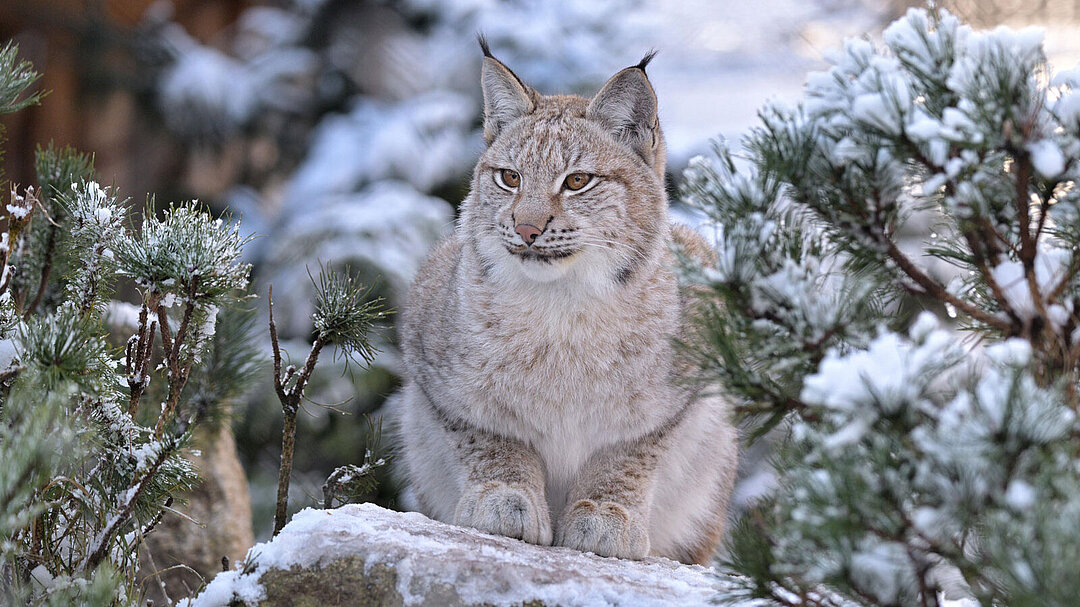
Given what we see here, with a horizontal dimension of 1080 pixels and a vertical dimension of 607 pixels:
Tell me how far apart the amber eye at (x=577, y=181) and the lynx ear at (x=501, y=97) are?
403 mm

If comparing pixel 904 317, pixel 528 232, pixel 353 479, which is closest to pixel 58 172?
pixel 353 479

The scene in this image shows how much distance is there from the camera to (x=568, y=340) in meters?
2.89

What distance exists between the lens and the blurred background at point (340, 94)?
5852 millimetres

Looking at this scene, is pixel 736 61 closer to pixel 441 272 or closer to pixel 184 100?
pixel 184 100

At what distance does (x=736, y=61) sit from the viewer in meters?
7.43

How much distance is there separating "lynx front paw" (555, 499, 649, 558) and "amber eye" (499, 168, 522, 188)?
1007 mm

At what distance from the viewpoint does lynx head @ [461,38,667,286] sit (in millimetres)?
2830

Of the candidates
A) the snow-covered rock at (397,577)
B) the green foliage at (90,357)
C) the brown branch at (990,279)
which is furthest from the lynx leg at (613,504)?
the brown branch at (990,279)

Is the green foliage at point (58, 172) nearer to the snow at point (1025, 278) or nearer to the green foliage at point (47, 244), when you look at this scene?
the green foliage at point (47, 244)

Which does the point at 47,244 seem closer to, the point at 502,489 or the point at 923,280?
the point at 502,489

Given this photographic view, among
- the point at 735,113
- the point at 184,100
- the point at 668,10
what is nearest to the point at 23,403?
the point at 184,100

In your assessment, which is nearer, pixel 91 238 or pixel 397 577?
pixel 397 577

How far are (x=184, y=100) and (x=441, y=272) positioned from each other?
392 centimetres

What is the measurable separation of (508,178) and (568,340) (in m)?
0.57
